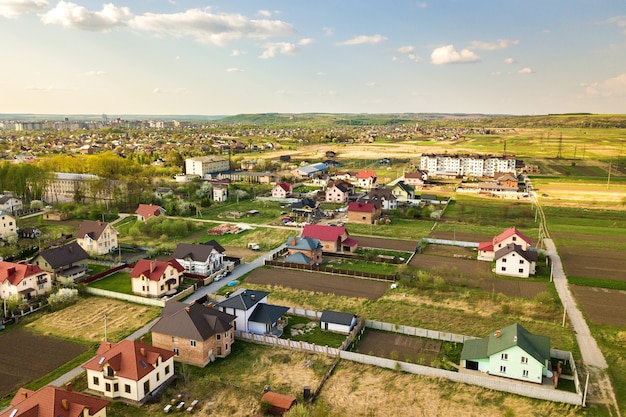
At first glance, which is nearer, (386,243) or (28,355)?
(28,355)

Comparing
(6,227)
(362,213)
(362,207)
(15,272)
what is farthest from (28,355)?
(362,207)

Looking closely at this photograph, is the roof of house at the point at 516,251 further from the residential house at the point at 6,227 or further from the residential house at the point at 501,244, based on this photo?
the residential house at the point at 6,227

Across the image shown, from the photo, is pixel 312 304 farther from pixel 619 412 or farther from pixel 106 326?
pixel 619 412

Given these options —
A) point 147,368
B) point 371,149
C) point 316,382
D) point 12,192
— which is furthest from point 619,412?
point 371,149

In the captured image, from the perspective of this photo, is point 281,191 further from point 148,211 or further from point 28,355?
point 28,355

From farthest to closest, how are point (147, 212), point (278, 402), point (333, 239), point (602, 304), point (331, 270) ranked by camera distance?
point (147, 212), point (333, 239), point (331, 270), point (602, 304), point (278, 402)

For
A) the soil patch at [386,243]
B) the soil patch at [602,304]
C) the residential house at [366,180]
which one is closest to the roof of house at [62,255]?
the soil patch at [386,243]
